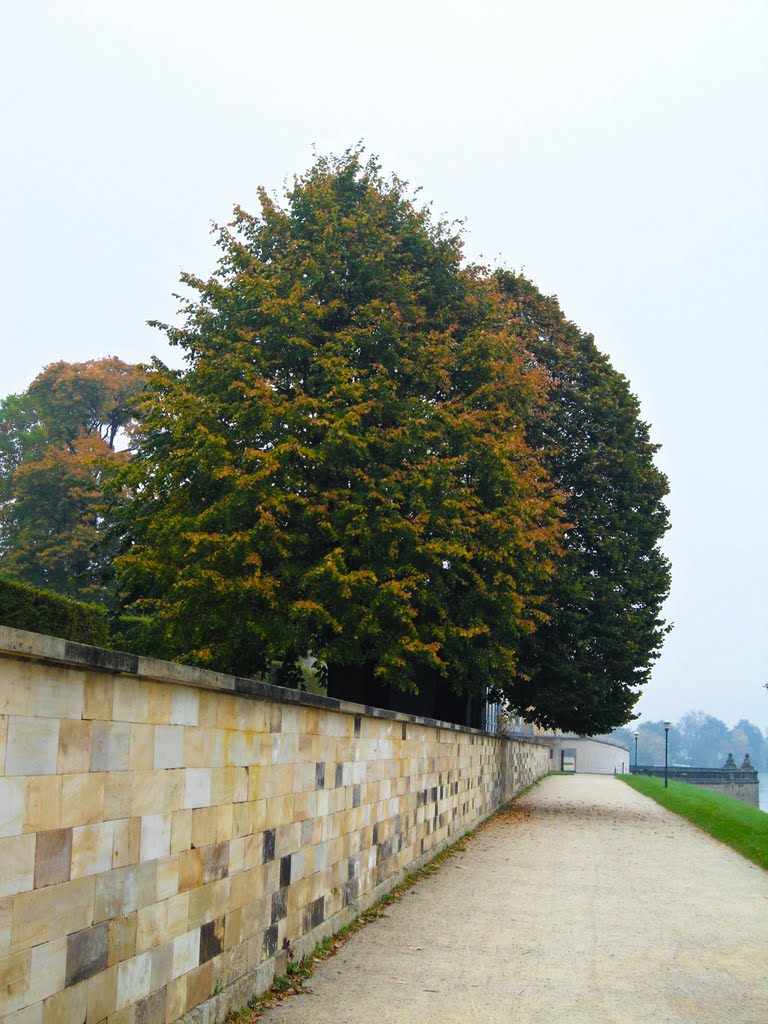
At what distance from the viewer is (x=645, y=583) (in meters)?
27.3

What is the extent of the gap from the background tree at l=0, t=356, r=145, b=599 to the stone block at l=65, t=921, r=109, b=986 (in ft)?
99.2

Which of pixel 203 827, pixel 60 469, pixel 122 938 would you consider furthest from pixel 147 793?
pixel 60 469

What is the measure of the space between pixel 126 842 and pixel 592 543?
23.1 metres

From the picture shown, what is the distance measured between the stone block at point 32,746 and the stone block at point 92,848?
0.38 metres

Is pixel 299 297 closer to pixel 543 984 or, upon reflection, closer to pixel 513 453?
pixel 513 453

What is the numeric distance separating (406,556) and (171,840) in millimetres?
13140

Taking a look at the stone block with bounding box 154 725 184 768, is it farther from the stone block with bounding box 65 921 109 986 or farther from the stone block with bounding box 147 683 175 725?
the stone block with bounding box 65 921 109 986

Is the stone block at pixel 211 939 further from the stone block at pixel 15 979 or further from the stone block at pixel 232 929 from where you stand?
the stone block at pixel 15 979

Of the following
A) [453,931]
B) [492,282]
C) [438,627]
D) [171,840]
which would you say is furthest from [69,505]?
[171,840]

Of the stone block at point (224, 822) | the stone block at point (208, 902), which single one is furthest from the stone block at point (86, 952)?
the stone block at point (224, 822)

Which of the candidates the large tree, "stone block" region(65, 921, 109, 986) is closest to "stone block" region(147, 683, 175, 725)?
"stone block" region(65, 921, 109, 986)

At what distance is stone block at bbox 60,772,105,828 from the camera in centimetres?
415

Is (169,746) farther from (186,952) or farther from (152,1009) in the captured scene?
(152,1009)

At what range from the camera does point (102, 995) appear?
439cm
